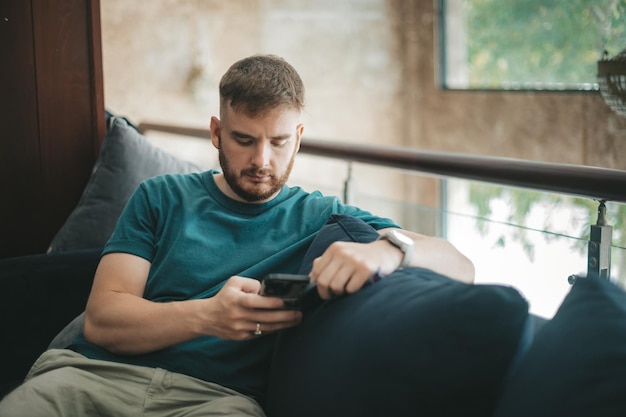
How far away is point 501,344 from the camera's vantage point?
983 mm

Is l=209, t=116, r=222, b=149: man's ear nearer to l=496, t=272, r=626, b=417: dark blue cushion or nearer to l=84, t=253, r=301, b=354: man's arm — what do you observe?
l=84, t=253, r=301, b=354: man's arm

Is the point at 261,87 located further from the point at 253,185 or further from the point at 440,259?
the point at 440,259

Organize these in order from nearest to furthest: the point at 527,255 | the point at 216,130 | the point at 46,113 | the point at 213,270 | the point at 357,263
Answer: the point at 357,263
the point at 213,270
the point at 216,130
the point at 527,255
the point at 46,113

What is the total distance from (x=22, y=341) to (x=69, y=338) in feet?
0.93

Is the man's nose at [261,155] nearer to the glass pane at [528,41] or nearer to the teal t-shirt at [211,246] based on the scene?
the teal t-shirt at [211,246]

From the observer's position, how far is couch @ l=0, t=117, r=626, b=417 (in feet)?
2.91

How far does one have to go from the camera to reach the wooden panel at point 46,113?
2293 millimetres

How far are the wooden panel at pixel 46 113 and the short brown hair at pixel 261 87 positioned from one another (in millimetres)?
1034

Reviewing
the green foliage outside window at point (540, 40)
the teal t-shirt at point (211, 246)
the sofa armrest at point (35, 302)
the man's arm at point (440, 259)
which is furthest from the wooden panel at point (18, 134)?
the green foliage outside window at point (540, 40)

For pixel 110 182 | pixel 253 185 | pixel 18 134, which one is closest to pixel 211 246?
pixel 253 185

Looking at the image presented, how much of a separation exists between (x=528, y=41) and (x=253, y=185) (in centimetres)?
453

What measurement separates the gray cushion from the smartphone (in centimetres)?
113

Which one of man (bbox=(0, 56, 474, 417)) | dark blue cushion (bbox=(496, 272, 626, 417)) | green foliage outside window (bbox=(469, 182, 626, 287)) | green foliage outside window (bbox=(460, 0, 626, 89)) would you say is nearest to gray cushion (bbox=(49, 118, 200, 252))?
man (bbox=(0, 56, 474, 417))

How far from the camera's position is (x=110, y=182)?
2234 mm
